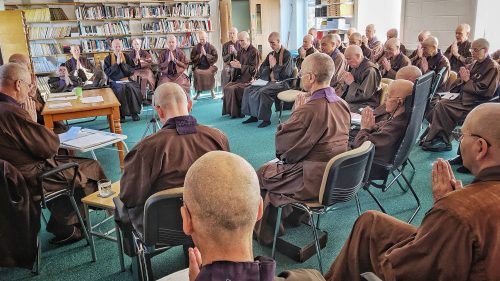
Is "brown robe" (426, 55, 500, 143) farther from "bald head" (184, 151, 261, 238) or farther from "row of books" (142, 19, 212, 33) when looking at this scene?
"row of books" (142, 19, 212, 33)

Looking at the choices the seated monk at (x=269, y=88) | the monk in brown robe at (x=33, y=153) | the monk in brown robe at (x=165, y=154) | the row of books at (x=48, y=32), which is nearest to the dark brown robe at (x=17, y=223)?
the monk in brown robe at (x=33, y=153)

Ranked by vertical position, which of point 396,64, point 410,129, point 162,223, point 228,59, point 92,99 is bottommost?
point 162,223

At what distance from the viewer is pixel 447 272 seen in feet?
5.11

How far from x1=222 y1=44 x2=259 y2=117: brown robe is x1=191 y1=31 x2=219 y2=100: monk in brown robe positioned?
977 mm

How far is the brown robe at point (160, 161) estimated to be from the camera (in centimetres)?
230

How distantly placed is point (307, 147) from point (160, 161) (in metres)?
1.07

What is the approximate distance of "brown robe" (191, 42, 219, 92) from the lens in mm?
8875

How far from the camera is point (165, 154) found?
232 cm

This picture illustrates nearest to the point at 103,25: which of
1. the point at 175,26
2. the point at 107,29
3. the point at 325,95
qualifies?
the point at 107,29

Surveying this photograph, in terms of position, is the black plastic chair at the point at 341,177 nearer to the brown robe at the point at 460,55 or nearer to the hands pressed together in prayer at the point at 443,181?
the hands pressed together in prayer at the point at 443,181

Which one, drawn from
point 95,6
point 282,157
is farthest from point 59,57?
point 282,157

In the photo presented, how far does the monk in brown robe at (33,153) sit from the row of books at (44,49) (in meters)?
6.47

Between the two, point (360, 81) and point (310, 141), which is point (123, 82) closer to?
point (360, 81)

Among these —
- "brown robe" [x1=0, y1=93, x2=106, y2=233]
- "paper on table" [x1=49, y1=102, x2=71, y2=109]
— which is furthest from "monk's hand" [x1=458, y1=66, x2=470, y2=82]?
"paper on table" [x1=49, y1=102, x2=71, y2=109]
